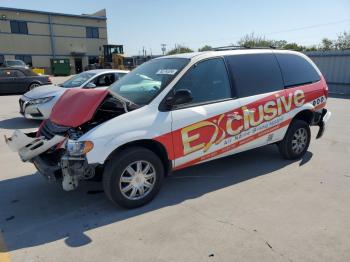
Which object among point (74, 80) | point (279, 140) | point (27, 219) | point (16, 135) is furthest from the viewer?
point (74, 80)

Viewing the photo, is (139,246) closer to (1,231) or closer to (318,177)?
(1,231)

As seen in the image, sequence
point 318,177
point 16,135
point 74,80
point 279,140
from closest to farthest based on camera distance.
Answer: point 16,135 → point 318,177 → point 279,140 → point 74,80

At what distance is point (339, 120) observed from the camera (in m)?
9.85

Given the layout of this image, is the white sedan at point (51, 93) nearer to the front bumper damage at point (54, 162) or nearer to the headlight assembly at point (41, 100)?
the headlight assembly at point (41, 100)

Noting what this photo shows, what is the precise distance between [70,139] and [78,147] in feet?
0.79

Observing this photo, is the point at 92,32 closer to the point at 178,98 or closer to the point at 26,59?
the point at 26,59

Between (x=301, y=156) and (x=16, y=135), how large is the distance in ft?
15.3

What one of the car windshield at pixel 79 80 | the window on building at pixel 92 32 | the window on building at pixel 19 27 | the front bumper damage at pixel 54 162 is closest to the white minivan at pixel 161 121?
the front bumper damage at pixel 54 162

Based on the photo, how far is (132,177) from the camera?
13.0 ft

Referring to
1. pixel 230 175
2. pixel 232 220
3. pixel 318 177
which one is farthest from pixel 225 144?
pixel 318 177

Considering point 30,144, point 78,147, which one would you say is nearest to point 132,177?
point 78,147

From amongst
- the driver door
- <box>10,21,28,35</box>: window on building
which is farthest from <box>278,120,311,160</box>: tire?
<box>10,21,28,35</box>: window on building

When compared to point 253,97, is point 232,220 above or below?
below

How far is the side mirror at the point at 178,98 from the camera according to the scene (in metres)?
4.09
